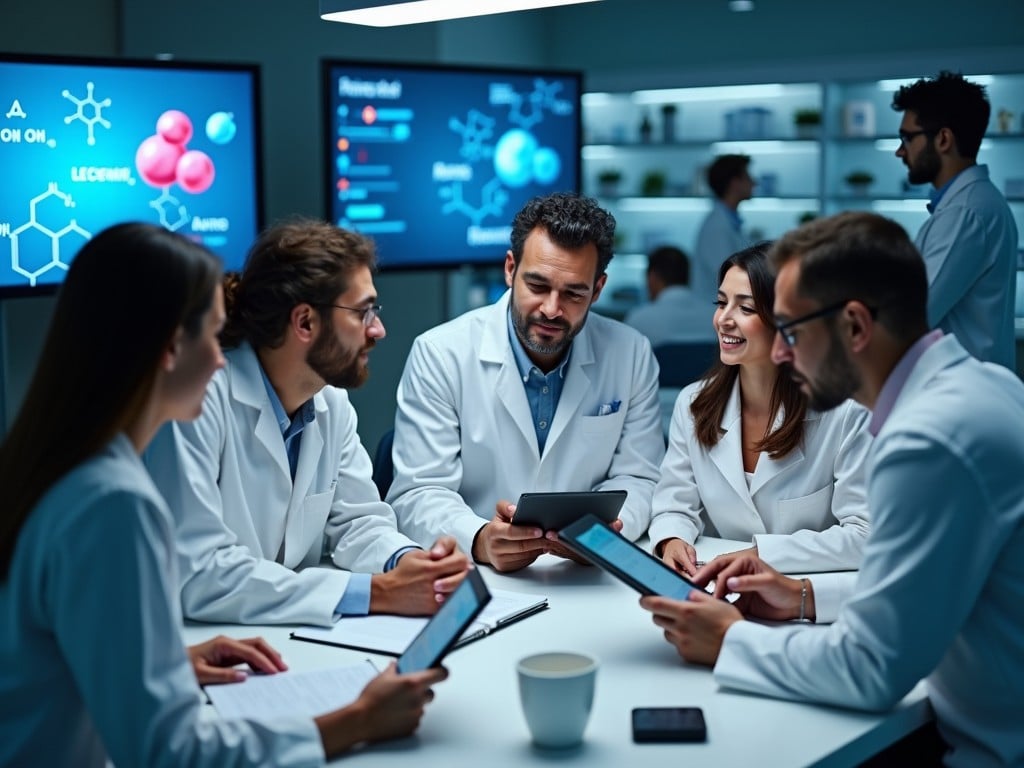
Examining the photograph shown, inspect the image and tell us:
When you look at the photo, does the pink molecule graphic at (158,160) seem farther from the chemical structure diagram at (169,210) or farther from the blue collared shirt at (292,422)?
the blue collared shirt at (292,422)

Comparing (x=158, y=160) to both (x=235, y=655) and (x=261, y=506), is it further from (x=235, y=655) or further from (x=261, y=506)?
(x=235, y=655)

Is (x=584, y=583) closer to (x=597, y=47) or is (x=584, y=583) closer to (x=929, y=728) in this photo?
(x=929, y=728)

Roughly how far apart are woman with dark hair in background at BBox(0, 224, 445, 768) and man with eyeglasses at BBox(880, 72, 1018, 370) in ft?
10.2

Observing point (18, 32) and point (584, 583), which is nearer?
point (584, 583)

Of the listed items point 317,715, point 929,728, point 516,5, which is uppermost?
point 516,5

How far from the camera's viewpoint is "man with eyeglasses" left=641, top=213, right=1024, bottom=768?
155 cm

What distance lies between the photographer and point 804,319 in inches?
66.9

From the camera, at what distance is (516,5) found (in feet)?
7.43

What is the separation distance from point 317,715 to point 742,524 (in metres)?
1.23

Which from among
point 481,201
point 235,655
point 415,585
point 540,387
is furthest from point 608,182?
point 235,655

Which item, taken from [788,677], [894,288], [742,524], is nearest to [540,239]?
[742,524]

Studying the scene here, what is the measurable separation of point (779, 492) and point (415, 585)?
858mm

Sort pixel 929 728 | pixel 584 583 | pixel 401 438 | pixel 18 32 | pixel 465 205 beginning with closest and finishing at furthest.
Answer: pixel 929 728
pixel 584 583
pixel 401 438
pixel 18 32
pixel 465 205

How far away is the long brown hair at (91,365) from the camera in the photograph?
1.30 metres
